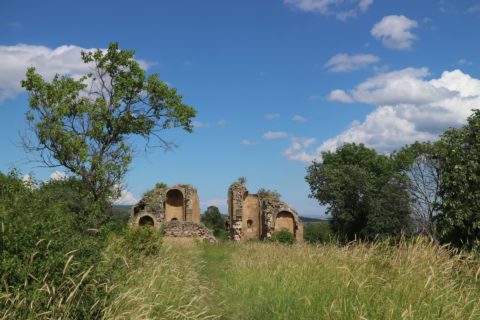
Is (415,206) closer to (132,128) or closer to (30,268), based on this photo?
(132,128)

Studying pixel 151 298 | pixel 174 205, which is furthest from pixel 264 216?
pixel 151 298

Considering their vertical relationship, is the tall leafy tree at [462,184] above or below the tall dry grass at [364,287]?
above

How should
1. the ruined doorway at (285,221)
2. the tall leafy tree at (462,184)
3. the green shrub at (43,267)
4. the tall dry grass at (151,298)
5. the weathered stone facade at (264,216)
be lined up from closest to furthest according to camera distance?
the green shrub at (43,267)
the tall dry grass at (151,298)
the tall leafy tree at (462,184)
the weathered stone facade at (264,216)
the ruined doorway at (285,221)

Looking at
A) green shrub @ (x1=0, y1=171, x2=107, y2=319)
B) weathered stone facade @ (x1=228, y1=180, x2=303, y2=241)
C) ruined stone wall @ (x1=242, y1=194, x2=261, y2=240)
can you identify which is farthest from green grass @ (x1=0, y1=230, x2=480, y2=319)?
ruined stone wall @ (x1=242, y1=194, x2=261, y2=240)

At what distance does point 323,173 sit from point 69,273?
31287 mm

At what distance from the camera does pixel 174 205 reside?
42.6 m

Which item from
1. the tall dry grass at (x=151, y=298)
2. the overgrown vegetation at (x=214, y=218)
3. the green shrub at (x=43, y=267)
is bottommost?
the tall dry grass at (x=151, y=298)

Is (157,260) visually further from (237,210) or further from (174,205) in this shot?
(174,205)

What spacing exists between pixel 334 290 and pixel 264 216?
3467 cm

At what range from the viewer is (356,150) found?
43469mm

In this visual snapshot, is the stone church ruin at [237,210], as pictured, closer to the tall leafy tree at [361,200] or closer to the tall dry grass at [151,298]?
the tall leafy tree at [361,200]

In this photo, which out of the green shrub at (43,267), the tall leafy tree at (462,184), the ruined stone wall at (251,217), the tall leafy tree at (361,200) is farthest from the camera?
the ruined stone wall at (251,217)

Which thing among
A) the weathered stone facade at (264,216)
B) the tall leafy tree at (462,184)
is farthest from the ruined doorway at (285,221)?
the tall leafy tree at (462,184)

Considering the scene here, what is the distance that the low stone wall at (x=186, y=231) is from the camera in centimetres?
3134
